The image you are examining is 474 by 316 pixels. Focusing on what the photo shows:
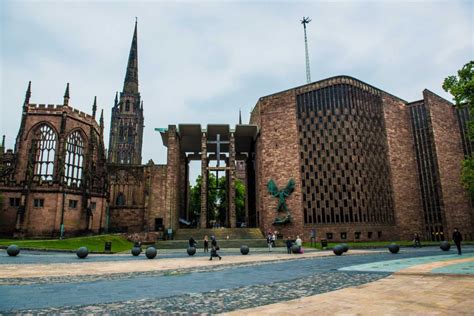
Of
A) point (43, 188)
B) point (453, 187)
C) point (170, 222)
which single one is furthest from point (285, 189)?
point (43, 188)

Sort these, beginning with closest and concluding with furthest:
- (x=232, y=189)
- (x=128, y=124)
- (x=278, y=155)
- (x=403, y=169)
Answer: (x=278, y=155), (x=232, y=189), (x=403, y=169), (x=128, y=124)

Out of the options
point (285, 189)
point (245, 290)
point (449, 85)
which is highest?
point (449, 85)

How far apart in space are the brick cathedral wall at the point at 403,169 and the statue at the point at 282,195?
615 inches

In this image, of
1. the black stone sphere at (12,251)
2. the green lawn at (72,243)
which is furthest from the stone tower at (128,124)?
the black stone sphere at (12,251)

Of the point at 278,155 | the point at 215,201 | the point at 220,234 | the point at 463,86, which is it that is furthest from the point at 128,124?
the point at 463,86

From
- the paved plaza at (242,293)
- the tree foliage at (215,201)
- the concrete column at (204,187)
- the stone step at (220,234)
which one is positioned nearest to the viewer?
the paved plaza at (242,293)

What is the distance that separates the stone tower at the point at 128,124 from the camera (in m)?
76.6

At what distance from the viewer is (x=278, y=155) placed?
138 ft

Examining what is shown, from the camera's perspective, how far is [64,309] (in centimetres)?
681

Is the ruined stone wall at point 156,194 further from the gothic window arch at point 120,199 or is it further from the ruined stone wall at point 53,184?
the gothic window arch at point 120,199

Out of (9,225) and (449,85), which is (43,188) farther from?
(449,85)

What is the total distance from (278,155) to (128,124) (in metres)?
50.8

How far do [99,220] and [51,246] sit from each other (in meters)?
13.5

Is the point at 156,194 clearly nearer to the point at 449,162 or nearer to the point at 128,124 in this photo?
the point at 128,124
